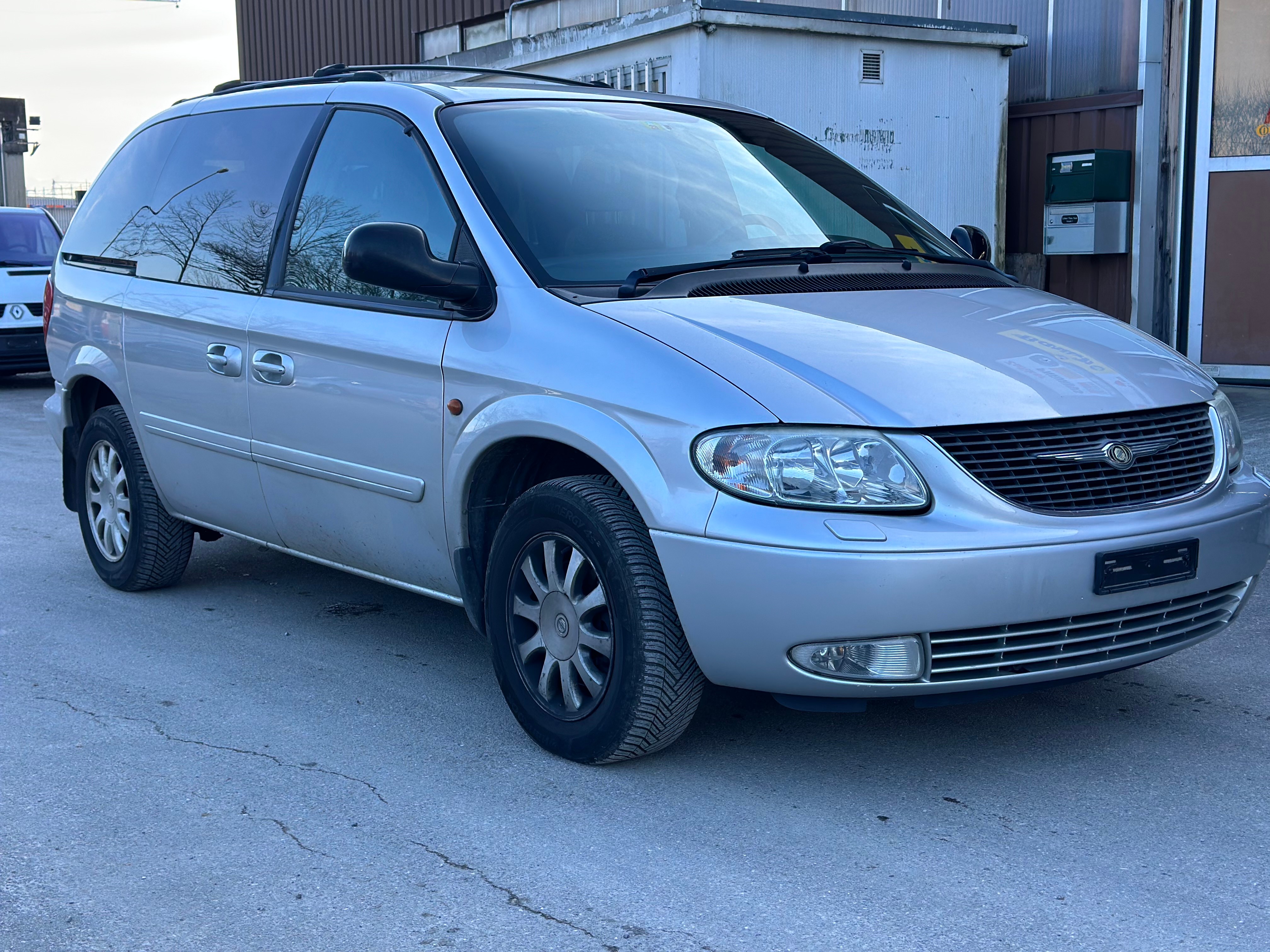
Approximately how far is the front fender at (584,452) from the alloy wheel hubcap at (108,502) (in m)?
2.20

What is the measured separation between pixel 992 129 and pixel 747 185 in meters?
7.40

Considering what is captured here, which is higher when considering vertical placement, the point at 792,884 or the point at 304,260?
the point at 304,260

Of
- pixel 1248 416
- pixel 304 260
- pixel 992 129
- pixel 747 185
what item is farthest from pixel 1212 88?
pixel 304 260

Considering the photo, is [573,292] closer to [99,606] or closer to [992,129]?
[99,606]

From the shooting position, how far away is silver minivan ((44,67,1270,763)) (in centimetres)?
331

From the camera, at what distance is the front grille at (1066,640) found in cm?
335

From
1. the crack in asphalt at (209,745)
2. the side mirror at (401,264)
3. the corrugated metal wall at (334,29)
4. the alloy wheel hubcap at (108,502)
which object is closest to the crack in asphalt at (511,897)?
the crack in asphalt at (209,745)

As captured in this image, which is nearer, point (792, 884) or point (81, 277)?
point (792, 884)

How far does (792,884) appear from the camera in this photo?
3066 mm

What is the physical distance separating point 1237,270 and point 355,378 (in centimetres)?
836

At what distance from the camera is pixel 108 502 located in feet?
19.2

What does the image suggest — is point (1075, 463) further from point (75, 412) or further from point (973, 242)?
point (75, 412)

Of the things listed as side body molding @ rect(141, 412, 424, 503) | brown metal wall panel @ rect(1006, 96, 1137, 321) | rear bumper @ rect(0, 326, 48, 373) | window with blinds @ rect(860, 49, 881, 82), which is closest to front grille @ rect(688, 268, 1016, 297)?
side body molding @ rect(141, 412, 424, 503)

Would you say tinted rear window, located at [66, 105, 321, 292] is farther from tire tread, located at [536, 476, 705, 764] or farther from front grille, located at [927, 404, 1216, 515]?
front grille, located at [927, 404, 1216, 515]
